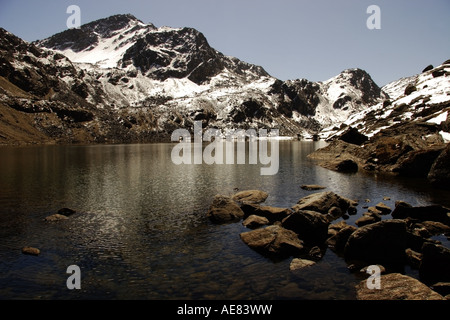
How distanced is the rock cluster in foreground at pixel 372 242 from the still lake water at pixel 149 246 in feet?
3.37

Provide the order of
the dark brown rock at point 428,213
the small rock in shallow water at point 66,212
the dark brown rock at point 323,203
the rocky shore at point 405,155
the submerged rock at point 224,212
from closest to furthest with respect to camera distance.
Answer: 1. the dark brown rock at point 428,213
2. the submerged rock at point 224,212
3. the small rock in shallow water at point 66,212
4. the dark brown rock at point 323,203
5. the rocky shore at point 405,155

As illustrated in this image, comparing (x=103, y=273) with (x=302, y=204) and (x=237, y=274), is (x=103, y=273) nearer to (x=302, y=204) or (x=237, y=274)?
(x=237, y=274)

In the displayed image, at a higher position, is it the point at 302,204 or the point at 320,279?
the point at 302,204

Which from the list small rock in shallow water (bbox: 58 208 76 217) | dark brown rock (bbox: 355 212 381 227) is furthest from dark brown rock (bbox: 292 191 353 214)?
small rock in shallow water (bbox: 58 208 76 217)

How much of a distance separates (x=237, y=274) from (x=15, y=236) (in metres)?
23.7

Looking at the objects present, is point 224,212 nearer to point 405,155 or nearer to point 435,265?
point 435,265

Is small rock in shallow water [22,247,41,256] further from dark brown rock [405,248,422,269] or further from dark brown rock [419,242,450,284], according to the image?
dark brown rock [405,248,422,269]

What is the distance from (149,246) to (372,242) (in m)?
20.0

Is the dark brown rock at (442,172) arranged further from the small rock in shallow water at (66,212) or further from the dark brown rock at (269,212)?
the small rock in shallow water at (66,212)

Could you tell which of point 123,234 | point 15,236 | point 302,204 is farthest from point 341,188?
point 15,236

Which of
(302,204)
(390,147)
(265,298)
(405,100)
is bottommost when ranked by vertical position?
(265,298)

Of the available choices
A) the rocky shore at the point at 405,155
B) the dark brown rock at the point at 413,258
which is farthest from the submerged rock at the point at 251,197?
the rocky shore at the point at 405,155

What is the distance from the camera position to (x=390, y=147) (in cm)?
8369

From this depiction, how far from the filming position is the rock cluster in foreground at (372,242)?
21.4 m
